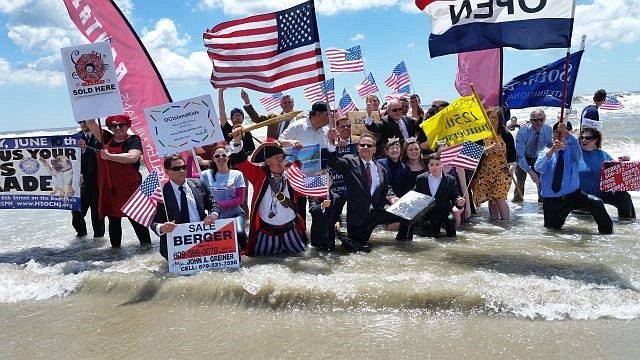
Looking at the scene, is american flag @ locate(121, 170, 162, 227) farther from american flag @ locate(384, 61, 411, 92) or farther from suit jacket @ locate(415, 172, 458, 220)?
american flag @ locate(384, 61, 411, 92)

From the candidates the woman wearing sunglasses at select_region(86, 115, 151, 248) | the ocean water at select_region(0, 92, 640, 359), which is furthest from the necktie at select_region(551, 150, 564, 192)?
the woman wearing sunglasses at select_region(86, 115, 151, 248)

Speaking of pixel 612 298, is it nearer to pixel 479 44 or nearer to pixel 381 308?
pixel 381 308

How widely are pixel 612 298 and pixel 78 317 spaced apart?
15.7 feet

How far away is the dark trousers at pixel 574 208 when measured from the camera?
6.99 meters

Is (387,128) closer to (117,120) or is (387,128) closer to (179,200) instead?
(179,200)

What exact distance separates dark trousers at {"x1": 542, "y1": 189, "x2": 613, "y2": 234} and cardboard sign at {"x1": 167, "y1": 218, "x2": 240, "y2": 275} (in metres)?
4.51

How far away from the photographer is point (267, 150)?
6141 mm

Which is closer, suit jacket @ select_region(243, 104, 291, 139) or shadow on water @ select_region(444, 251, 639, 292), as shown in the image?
shadow on water @ select_region(444, 251, 639, 292)

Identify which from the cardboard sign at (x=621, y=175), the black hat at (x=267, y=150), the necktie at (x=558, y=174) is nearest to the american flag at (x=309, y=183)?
the black hat at (x=267, y=150)

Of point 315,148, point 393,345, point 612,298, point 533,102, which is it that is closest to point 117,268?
point 315,148

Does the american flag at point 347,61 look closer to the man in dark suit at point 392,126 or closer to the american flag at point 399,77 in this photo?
the american flag at point 399,77

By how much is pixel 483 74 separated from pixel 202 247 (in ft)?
17.5

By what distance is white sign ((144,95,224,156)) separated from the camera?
5.82 meters

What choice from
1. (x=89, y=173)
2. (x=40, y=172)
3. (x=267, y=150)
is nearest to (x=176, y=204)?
(x=267, y=150)
